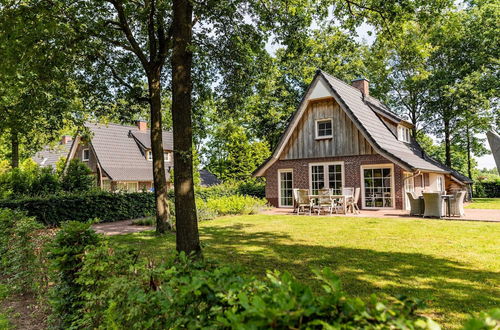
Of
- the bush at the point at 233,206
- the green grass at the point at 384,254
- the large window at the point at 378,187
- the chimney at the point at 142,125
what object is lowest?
the green grass at the point at 384,254

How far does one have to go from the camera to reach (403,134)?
20281 mm

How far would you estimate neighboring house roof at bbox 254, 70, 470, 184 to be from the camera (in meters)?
15.5

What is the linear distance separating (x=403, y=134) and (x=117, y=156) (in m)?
24.2

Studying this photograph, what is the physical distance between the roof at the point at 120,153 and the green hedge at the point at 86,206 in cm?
1257

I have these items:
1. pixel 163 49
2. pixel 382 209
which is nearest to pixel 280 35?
pixel 163 49

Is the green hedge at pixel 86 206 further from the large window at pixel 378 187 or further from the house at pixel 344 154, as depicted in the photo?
the large window at pixel 378 187

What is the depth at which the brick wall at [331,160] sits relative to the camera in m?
15.6

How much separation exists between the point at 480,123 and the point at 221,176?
2373 centimetres

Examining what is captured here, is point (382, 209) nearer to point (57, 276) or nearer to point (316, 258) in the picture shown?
point (316, 258)

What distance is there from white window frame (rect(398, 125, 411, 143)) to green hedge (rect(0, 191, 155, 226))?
604 inches

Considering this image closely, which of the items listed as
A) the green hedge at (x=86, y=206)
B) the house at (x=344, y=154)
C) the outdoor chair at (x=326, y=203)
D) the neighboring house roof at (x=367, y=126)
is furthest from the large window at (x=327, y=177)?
the green hedge at (x=86, y=206)

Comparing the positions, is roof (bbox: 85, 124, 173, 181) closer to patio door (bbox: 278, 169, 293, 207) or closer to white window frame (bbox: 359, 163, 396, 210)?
patio door (bbox: 278, 169, 293, 207)

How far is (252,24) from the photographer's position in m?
7.65

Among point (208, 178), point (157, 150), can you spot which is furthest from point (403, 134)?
point (208, 178)
